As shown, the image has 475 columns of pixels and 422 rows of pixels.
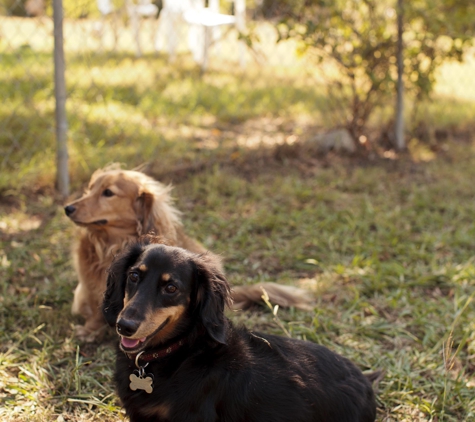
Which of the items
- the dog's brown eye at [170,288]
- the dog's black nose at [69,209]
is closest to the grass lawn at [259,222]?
the dog's black nose at [69,209]

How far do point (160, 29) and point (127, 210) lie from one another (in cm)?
508

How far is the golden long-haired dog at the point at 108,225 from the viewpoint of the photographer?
308cm

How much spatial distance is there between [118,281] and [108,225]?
3.04ft

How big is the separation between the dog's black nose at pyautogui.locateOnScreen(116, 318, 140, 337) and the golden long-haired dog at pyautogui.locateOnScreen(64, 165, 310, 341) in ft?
3.72

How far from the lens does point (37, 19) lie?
495cm

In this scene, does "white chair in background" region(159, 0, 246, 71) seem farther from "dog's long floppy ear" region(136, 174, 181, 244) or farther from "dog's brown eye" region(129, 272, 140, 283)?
"dog's brown eye" region(129, 272, 140, 283)

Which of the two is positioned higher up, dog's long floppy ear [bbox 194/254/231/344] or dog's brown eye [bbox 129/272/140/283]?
dog's brown eye [bbox 129/272/140/283]

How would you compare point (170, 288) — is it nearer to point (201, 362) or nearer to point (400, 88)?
point (201, 362)

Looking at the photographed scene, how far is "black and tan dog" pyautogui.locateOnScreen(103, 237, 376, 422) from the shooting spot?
2.00m

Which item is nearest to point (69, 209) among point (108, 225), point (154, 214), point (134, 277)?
point (108, 225)

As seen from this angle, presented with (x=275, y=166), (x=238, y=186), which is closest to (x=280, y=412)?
(x=238, y=186)

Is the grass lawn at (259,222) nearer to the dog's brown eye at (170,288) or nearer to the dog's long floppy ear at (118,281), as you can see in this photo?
the dog's long floppy ear at (118,281)

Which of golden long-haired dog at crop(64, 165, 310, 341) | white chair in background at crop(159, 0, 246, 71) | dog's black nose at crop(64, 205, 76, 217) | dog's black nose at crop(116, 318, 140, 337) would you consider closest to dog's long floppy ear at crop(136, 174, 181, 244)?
golden long-haired dog at crop(64, 165, 310, 341)

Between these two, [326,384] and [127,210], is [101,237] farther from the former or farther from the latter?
[326,384]
